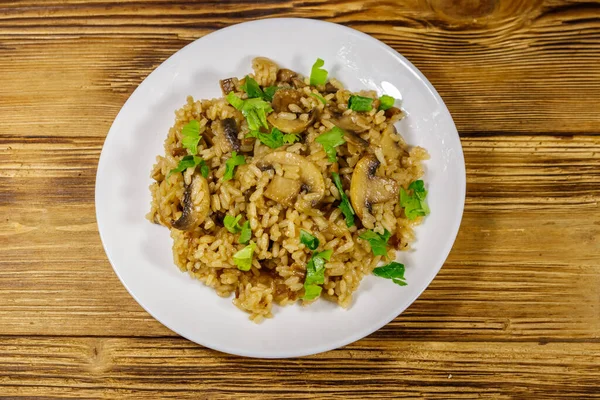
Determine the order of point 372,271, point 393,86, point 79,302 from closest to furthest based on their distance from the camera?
point 372,271 → point 393,86 → point 79,302

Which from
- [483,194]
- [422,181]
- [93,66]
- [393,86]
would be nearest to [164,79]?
[93,66]

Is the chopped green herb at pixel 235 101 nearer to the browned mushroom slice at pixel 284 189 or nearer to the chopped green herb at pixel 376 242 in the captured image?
the browned mushroom slice at pixel 284 189

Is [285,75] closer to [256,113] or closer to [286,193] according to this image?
[256,113]

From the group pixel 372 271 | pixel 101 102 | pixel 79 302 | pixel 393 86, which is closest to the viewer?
pixel 372 271

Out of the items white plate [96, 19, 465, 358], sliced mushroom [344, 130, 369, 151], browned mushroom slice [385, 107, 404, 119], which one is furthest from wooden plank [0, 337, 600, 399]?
browned mushroom slice [385, 107, 404, 119]

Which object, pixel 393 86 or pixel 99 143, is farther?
pixel 99 143

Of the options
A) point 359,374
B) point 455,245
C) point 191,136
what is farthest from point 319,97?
point 359,374

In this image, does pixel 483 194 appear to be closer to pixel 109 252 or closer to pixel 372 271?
pixel 372 271
